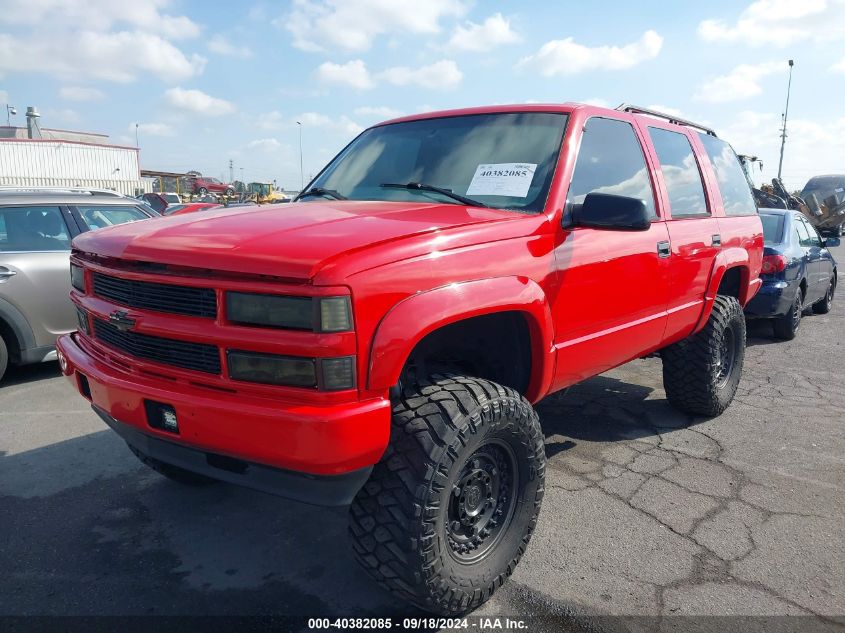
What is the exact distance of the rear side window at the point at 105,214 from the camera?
603cm

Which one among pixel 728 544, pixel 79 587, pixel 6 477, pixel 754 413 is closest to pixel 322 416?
pixel 79 587

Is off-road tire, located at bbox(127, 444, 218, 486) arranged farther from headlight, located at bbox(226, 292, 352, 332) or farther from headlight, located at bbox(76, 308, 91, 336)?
headlight, located at bbox(226, 292, 352, 332)

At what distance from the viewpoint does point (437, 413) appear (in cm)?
228

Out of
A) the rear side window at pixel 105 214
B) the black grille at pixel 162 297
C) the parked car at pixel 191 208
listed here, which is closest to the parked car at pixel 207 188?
the parked car at pixel 191 208

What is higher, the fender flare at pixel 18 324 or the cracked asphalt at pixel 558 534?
the fender flare at pixel 18 324

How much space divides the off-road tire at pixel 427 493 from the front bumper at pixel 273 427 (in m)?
0.16

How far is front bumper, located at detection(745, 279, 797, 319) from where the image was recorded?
279 inches

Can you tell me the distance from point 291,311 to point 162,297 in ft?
1.97

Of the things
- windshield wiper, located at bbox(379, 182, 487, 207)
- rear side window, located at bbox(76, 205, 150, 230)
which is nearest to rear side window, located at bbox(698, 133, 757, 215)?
windshield wiper, located at bbox(379, 182, 487, 207)

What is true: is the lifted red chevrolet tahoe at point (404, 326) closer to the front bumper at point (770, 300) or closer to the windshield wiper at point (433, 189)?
the windshield wiper at point (433, 189)

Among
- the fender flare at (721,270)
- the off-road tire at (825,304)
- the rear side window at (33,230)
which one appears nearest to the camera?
the fender flare at (721,270)

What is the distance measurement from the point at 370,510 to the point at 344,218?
112 cm

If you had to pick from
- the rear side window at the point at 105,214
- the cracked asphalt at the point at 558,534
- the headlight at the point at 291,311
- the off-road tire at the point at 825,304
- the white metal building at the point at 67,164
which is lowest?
the cracked asphalt at the point at 558,534

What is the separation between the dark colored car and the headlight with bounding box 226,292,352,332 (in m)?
6.46
